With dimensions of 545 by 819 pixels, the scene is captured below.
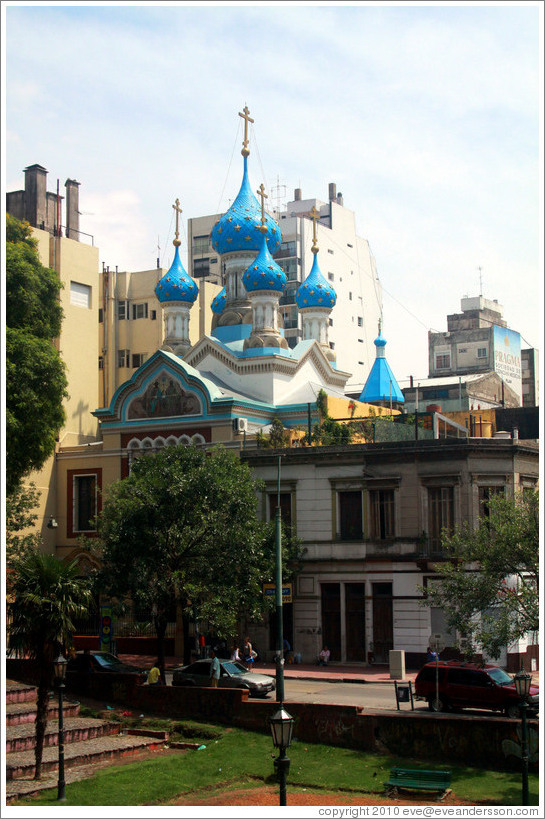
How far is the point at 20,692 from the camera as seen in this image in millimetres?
31359

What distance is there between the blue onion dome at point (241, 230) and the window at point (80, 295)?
8566 mm

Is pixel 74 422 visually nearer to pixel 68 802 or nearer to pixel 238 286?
pixel 238 286

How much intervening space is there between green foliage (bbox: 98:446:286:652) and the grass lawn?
8687 millimetres

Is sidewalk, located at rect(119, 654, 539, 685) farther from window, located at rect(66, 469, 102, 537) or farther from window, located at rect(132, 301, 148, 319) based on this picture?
window, located at rect(132, 301, 148, 319)

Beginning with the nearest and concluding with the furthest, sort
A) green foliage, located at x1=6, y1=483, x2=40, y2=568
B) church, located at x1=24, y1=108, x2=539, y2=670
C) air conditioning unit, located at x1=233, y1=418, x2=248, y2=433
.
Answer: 1. church, located at x1=24, y1=108, x2=539, y2=670
2. green foliage, located at x1=6, y1=483, x2=40, y2=568
3. air conditioning unit, located at x1=233, y1=418, x2=248, y2=433

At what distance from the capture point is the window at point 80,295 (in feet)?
200

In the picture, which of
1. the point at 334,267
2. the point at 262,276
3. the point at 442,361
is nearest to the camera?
the point at 262,276

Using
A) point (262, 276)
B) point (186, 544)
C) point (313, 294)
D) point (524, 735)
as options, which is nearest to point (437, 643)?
point (186, 544)

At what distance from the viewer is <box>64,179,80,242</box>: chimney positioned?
66.4 meters

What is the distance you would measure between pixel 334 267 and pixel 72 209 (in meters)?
33.9

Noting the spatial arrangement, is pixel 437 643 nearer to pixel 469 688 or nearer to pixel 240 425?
pixel 469 688

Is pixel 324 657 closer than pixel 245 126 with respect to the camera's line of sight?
Yes

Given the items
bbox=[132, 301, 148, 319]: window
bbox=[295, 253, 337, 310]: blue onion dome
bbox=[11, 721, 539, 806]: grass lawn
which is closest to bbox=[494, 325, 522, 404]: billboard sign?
bbox=[295, 253, 337, 310]: blue onion dome

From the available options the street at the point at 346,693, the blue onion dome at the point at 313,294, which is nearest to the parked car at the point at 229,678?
the street at the point at 346,693
